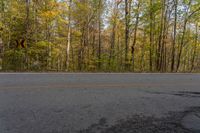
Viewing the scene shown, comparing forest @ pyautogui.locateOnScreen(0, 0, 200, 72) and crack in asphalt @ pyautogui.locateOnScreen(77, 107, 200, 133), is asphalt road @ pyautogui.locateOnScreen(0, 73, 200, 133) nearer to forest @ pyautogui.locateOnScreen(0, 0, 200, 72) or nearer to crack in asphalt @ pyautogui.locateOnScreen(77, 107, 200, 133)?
crack in asphalt @ pyautogui.locateOnScreen(77, 107, 200, 133)

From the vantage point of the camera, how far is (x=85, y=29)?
27.8 m

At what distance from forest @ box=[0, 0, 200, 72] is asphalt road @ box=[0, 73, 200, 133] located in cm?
1001

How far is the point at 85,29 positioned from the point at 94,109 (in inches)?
915

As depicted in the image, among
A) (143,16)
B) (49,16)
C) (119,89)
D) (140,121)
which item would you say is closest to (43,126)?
(140,121)

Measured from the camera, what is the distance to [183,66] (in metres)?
39.7

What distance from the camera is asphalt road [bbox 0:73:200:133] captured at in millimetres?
4211

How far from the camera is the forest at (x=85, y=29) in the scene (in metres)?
20.1

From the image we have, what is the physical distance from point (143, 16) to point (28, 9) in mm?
10797

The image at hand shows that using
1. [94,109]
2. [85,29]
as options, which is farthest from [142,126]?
Result: [85,29]

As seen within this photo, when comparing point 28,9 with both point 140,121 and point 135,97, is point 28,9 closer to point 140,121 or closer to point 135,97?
point 135,97

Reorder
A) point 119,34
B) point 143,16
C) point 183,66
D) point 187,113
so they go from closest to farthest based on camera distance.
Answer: point 187,113
point 143,16
point 119,34
point 183,66

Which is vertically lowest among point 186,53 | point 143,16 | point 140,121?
point 140,121

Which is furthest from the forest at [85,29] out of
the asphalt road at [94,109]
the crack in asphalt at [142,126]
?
the crack in asphalt at [142,126]

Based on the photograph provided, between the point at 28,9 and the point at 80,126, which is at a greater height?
the point at 28,9
